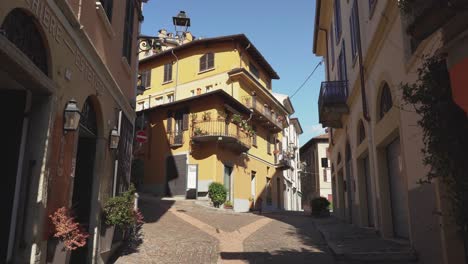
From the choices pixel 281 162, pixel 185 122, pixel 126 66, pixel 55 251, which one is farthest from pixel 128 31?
pixel 281 162

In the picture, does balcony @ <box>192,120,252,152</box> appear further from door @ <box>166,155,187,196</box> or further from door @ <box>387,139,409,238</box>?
door @ <box>387,139,409,238</box>

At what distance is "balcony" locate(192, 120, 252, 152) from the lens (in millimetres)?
24175

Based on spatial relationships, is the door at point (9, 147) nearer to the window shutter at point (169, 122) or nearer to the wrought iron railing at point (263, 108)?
the window shutter at point (169, 122)

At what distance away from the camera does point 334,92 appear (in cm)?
1561

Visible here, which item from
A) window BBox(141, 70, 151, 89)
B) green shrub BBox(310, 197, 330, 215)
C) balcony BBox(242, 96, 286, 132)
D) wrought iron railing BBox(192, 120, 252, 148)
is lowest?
green shrub BBox(310, 197, 330, 215)

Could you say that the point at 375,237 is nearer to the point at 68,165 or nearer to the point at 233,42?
the point at 68,165

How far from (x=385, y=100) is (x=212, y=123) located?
15542 millimetres

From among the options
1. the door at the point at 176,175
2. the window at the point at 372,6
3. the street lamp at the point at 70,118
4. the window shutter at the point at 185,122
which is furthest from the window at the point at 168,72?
the street lamp at the point at 70,118

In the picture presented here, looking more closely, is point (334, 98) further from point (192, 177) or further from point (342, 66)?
point (192, 177)

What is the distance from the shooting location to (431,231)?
254 inches

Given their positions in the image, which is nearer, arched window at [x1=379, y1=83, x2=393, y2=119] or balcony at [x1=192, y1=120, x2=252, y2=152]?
arched window at [x1=379, y1=83, x2=393, y2=119]

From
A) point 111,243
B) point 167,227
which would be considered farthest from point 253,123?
point 111,243

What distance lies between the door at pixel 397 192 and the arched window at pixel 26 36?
734 cm

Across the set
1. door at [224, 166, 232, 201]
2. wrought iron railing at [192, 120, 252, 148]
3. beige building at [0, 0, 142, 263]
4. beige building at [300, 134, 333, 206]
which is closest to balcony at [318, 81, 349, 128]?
wrought iron railing at [192, 120, 252, 148]
